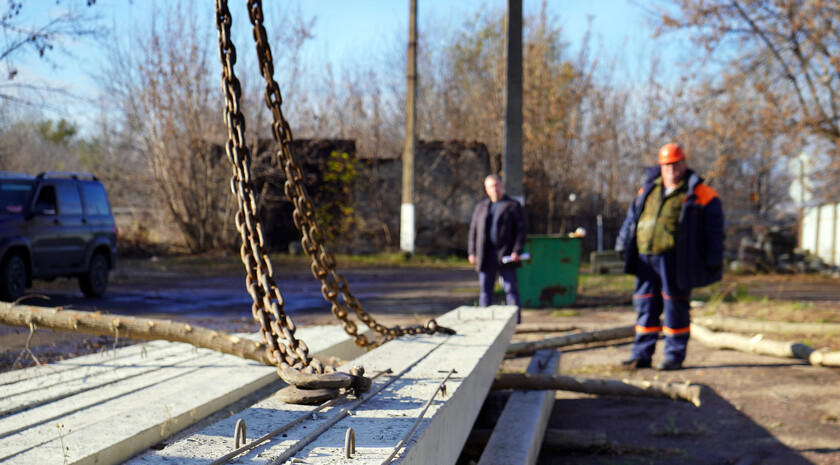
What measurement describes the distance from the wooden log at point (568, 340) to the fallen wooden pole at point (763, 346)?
89 centimetres

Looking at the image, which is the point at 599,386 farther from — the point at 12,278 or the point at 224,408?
the point at 12,278

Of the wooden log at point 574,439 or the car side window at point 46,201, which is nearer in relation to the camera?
the wooden log at point 574,439

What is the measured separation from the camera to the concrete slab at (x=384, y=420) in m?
1.96

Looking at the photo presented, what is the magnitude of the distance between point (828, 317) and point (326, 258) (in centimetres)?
819

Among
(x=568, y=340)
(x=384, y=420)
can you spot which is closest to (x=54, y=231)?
(x=568, y=340)

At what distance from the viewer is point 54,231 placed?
11672mm

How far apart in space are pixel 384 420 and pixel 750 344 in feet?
19.7

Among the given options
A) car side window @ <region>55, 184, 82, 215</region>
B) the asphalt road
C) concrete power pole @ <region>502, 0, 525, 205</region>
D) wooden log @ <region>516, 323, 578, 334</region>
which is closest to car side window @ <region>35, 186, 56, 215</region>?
car side window @ <region>55, 184, 82, 215</region>

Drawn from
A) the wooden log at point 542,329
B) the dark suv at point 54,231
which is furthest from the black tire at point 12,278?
the wooden log at point 542,329

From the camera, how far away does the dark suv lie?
1088 centimetres

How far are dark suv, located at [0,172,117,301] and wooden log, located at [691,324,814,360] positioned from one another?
909 cm

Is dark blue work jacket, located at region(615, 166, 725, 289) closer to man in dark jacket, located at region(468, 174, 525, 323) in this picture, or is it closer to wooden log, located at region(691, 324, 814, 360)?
wooden log, located at region(691, 324, 814, 360)

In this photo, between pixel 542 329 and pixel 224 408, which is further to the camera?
pixel 542 329

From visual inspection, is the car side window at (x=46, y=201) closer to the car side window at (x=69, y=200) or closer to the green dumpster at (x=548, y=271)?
the car side window at (x=69, y=200)
